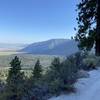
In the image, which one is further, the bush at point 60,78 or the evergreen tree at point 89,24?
the evergreen tree at point 89,24

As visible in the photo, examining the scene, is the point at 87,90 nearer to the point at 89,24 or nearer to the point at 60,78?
the point at 60,78

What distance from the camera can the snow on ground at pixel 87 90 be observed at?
9.21 m

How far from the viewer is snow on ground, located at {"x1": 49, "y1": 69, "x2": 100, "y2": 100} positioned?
9211 mm

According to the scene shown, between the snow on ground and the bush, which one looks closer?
the snow on ground

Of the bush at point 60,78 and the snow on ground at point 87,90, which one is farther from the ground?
the bush at point 60,78

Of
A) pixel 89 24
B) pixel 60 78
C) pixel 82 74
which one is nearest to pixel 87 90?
pixel 60 78

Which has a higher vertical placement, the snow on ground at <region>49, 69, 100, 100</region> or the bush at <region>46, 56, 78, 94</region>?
the bush at <region>46, 56, 78, 94</region>

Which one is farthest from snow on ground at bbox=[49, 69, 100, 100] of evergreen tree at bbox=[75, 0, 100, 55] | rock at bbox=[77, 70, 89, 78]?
evergreen tree at bbox=[75, 0, 100, 55]

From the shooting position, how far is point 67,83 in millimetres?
10164

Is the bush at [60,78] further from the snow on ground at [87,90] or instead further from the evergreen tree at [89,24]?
the evergreen tree at [89,24]

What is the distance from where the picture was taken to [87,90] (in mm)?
9875

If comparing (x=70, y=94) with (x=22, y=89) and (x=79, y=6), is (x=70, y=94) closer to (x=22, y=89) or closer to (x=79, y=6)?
(x=22, y=89)

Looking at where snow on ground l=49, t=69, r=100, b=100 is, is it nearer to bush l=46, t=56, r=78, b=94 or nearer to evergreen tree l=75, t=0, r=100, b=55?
bush l=46, t=56, r=78, b=94

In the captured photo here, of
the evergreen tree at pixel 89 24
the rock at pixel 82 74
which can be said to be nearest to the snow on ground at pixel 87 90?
the rock at pixel 82 74
